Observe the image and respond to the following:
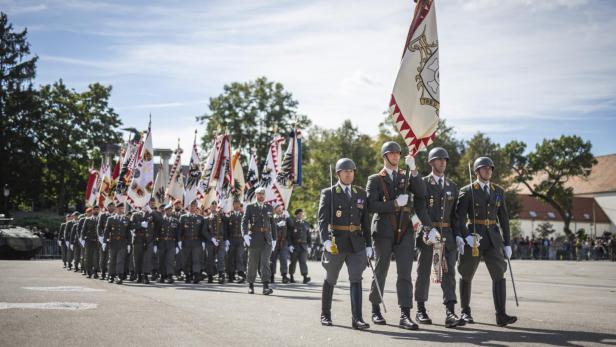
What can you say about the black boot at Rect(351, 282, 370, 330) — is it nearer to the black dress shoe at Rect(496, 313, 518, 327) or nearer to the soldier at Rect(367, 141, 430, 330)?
the soldier at Rect(367, 141, 430, 330)

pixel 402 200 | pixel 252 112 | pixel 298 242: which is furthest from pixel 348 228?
pixel 252 112

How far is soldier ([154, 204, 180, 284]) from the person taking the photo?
1769cm

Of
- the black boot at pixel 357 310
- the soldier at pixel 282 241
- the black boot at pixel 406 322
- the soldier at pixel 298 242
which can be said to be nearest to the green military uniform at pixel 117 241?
the soldier at pixel 282 241

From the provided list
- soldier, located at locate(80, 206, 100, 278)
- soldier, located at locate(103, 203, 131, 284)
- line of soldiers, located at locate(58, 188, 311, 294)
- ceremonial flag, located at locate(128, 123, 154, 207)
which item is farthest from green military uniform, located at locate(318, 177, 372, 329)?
ceremonial flag, located at locate(128, 123, 154, 207)

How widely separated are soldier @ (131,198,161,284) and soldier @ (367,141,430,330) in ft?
33.8

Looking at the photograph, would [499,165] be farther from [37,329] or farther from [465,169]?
[37,329]

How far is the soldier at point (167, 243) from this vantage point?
696 inches

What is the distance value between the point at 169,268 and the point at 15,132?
4018 cm

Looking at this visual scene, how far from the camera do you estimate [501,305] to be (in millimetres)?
8570

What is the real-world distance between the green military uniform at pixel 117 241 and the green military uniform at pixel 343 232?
10.4 meters

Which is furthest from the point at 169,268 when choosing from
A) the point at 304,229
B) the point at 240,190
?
the point at 240,190

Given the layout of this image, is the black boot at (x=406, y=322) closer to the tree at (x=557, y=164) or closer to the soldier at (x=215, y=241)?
the soldier at (x=215, y=241)

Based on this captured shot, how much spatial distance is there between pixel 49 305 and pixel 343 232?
5011mm

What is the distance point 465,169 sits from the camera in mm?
59625
